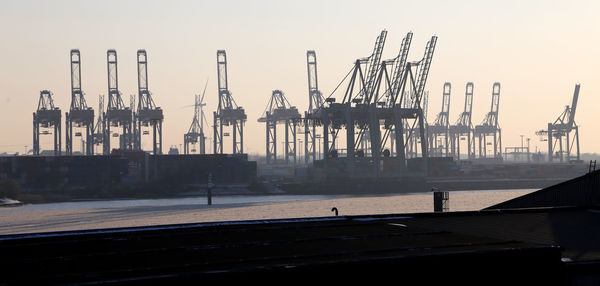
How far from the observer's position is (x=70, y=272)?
1653cm

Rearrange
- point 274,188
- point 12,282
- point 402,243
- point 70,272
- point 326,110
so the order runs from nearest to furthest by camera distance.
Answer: point 12,282
point 70,272
point 402,243
point 326,110
point 274,188

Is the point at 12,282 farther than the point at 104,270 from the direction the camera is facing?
No

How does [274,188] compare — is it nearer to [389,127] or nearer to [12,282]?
[389,127]

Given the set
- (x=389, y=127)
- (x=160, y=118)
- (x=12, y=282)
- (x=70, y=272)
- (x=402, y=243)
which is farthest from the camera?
(x=160, y=118)

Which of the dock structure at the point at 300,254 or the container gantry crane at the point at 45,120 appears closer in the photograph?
the dock structure at the point at 300,254

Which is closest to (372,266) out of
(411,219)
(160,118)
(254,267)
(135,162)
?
(254,267)

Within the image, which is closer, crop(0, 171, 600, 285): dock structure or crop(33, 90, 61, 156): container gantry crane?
crop(0, 171, 600, 285): dock structure

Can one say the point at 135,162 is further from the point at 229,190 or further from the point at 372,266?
the point at 372,266

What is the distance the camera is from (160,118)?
17050 cm

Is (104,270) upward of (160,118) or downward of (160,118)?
downward

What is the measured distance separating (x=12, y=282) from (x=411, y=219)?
56.3 feet

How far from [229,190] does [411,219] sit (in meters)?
116

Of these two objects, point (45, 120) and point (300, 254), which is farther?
point (45, 120)

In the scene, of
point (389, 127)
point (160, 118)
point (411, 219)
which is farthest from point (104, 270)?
point (160, 118)
